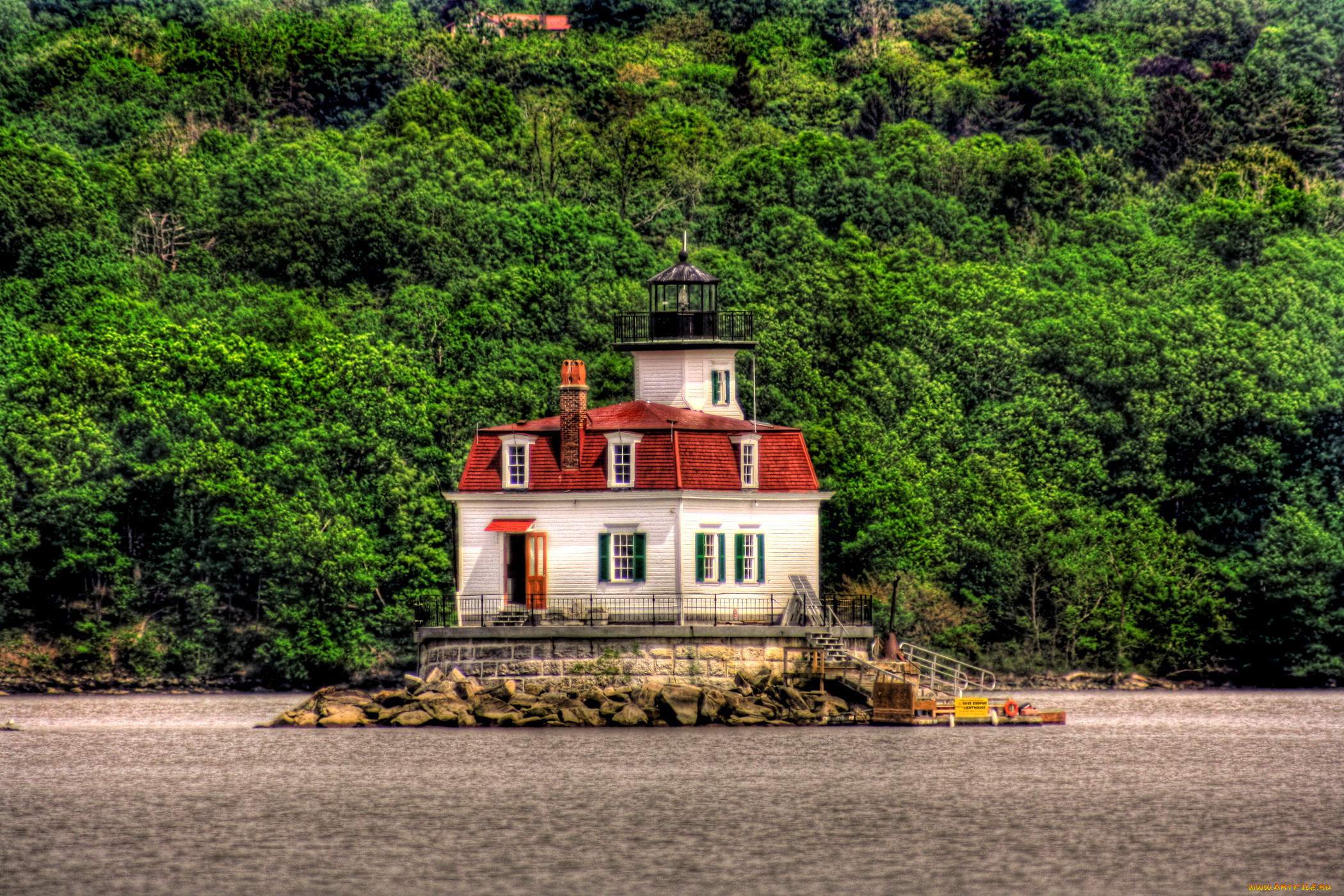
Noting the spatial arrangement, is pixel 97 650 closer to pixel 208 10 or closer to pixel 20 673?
pixel 20 673

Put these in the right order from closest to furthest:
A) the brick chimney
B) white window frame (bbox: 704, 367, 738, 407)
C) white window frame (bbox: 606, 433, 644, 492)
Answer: white window frame (bbox: 606, 433, 644, 492), the brick chimney, white window frame (bbox: 704, 367, 738, 407)

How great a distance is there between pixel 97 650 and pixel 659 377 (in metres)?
22.1

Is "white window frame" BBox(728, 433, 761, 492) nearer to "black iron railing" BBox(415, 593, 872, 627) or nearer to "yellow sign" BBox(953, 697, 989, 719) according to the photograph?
"black iron railing" BBox(415, 593, 872, 627)

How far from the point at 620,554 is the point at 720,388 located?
6.37 m

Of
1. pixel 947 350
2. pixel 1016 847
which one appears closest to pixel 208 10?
pixel 947 350

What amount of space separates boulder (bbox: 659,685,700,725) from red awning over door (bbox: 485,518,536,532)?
5166 millimetres

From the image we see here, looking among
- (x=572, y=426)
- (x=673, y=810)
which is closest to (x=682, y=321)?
(x=572, y=426)

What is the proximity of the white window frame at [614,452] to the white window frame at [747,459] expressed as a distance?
2.42 m

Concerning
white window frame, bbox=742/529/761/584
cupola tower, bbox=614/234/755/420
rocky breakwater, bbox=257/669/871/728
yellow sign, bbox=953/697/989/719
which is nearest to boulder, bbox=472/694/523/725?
rocky breakwater, bbox=257/669/871/728

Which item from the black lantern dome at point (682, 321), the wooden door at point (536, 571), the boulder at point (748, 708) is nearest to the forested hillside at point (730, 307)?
the black lantern dome at point (682, 321)

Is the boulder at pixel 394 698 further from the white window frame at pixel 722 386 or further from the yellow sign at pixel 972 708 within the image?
the yellow sign at pixel 972 708

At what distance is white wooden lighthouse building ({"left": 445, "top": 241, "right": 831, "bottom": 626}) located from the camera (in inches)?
2046

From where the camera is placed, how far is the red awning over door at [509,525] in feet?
172

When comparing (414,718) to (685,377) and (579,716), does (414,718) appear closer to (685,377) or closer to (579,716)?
(579,716)
